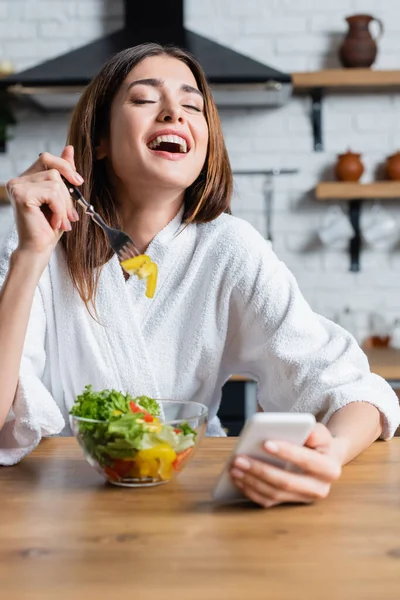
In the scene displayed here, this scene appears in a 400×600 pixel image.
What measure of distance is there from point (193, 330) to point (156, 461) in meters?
0.63

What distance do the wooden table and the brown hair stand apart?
60 cm

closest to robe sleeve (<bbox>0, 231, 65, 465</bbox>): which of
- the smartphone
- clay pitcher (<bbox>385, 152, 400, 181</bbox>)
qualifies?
the smartphone

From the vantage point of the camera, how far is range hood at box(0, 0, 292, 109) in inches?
128

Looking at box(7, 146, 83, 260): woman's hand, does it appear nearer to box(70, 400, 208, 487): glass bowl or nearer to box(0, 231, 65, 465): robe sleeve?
box(0, 231, 65, 465): robe sleeve

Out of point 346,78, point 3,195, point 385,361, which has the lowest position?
point 385,361

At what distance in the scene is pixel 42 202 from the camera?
144 centimetres

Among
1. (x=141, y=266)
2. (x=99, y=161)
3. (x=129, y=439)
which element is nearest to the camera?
(x=129, y=439)

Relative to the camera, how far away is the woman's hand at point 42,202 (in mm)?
1423

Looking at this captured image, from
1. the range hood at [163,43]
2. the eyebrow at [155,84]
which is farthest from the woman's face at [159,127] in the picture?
the range hood at [163,43]

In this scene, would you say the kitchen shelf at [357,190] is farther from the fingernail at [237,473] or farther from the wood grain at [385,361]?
the fingernail at [237,473]

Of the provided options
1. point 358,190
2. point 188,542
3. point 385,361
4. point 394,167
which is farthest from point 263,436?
point 394,167

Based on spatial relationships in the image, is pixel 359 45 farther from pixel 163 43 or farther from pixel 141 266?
pixel 141 266

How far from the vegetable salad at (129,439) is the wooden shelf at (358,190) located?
2.60 metres

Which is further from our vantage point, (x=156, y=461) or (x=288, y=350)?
(x=288, y=350)
